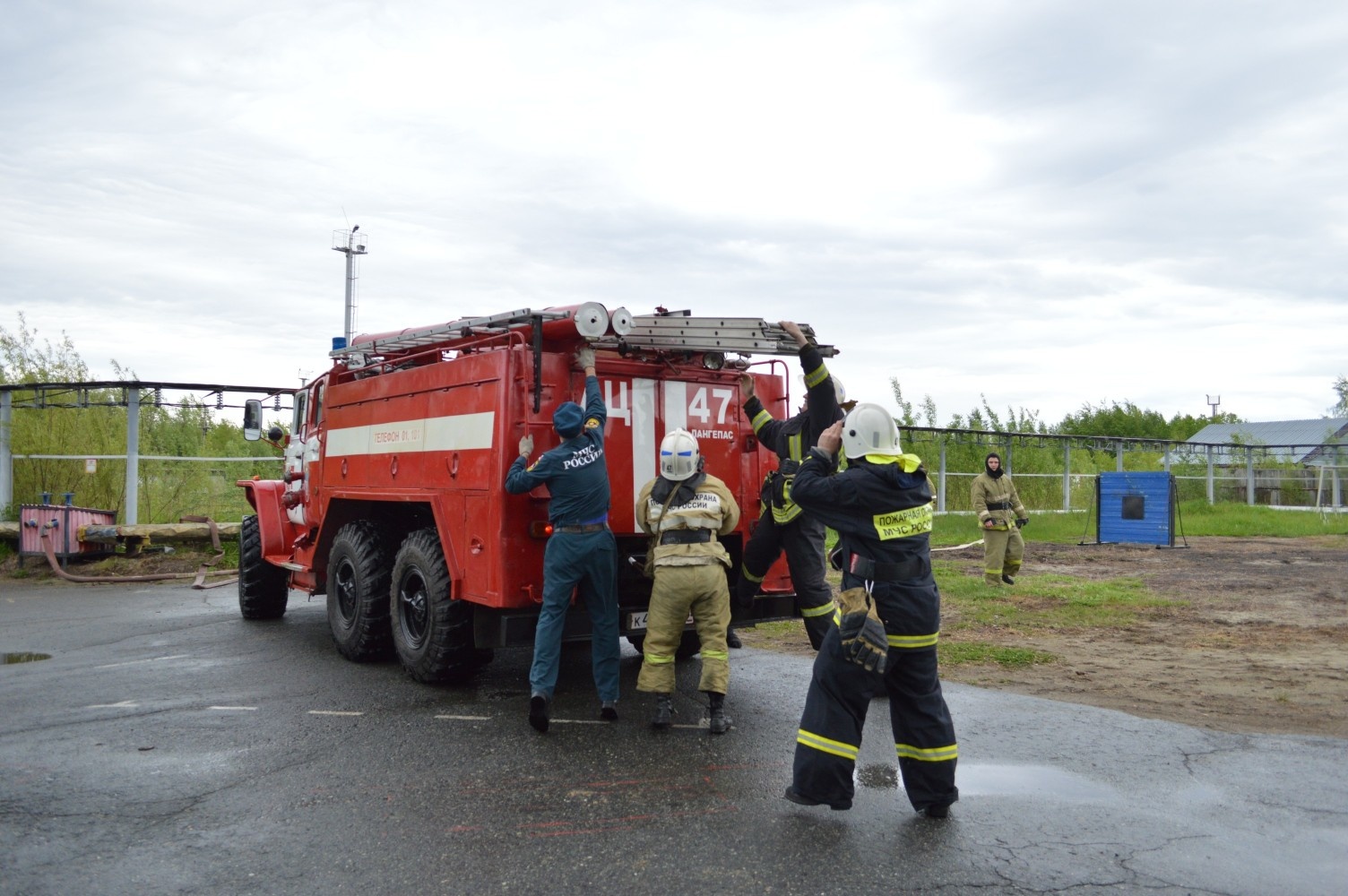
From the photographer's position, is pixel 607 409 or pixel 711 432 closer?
pixel 607 409

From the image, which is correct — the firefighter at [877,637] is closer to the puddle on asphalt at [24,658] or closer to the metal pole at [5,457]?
the puddle on asphalt at [24,658]

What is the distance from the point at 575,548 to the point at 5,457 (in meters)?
16.1

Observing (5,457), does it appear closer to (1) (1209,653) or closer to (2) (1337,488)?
(1) (1209,653)

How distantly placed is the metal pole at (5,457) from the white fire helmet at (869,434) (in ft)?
58.2

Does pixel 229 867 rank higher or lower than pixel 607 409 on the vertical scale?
lower

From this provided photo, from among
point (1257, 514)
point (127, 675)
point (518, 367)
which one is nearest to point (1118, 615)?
point (518, 367)

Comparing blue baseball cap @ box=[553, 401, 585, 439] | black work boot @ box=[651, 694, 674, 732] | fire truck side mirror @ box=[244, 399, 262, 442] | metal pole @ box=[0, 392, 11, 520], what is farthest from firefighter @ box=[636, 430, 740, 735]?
metal pole @ box=[0, 392, 11, 520]

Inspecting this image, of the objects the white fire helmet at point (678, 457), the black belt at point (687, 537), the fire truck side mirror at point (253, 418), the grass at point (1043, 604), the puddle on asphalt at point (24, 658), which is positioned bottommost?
the puddle on asphalt at point (24, 658)

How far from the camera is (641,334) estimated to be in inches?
275

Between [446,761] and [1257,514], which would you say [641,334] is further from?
[1257,514]

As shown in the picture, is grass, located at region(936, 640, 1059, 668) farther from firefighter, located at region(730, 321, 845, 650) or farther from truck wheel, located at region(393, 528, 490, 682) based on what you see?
truck wheel, located at region(393, 528, 490, 682)

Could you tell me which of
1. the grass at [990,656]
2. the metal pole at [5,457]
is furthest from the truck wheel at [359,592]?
the metal pole at [5,457]

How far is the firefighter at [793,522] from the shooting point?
22.6 feet

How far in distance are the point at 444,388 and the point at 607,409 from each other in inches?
48.7
